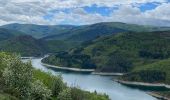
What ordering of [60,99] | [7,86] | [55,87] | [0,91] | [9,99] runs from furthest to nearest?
[55,87] → [60,99] → [7,86] → [0,91] → [9,99]

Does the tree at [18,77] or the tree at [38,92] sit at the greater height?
the tree at [18,77]

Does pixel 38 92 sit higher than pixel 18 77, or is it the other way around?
pixel 18 77

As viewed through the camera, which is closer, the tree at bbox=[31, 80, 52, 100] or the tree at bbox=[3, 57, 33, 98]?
the tree at bbox=[3, 57, 33, 98]

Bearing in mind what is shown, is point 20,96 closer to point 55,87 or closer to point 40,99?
point 40,99

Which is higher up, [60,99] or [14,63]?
[14,63]

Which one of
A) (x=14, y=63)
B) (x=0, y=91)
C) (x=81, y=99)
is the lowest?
(x=81, y=99)

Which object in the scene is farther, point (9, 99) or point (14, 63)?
point (14, 63)

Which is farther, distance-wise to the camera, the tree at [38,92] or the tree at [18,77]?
the tree at [38,92]

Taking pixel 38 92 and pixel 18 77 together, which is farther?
pixel 38 92

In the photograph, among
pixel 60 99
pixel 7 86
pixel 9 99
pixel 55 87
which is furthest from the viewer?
pixel 55 87

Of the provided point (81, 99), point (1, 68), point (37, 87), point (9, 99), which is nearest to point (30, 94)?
point (37, 87)

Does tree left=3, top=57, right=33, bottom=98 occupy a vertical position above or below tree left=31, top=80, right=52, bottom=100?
above
